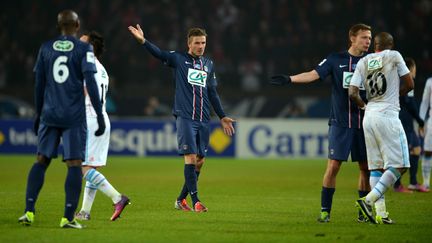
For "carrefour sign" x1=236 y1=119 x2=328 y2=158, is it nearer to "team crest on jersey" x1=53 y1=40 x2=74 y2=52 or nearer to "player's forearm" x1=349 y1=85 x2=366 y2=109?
"player's forearm" x1=349 y1=85 x2=366 y2=109

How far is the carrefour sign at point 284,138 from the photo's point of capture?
23609 mm

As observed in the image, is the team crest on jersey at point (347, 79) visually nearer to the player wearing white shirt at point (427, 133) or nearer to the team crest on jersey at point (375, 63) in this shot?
the team crest on jersey at point (375, 63)

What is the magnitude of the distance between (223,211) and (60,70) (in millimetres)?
3321

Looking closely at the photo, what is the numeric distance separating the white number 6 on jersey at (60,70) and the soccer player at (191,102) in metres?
2.39

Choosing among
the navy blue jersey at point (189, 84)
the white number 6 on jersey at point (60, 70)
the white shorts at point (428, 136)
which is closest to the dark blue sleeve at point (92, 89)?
the white number 6 on jersey at point (60, 70)

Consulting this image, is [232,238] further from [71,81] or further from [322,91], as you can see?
[322,91]

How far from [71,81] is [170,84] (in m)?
19.0

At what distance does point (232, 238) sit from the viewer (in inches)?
323

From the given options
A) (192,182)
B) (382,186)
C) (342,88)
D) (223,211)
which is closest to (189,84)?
(192,182)

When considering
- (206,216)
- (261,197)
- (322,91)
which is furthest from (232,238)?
(322,91)

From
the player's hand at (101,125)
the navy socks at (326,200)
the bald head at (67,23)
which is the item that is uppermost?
the bald head at (67,23)

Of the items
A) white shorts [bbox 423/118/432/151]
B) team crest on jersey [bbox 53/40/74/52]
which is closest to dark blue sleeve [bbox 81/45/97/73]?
team crest on jersey [bbox 53/40/74/52]

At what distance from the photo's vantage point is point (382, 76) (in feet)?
31.3

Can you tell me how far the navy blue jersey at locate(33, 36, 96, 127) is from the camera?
8625 millimetres
